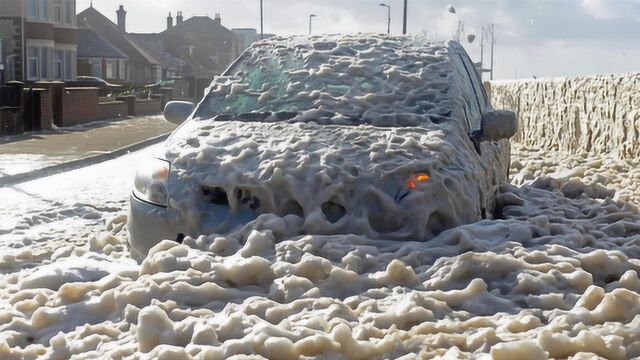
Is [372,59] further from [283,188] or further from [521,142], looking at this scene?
[521,142]

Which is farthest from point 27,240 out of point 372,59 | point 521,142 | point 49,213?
point 521,142

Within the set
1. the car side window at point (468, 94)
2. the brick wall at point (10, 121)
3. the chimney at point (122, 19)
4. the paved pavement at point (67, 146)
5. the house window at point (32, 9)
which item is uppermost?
the chimney at point (122, 19)

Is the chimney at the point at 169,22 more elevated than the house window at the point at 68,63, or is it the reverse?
the chimney at the point at 169,22

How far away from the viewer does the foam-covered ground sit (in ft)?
12.0

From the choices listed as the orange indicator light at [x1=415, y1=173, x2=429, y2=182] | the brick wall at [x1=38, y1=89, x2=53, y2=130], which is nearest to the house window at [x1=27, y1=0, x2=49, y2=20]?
the brick wall at [x1=38, y1=89, x2=53, y2=130]

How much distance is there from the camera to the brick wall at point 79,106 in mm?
29562

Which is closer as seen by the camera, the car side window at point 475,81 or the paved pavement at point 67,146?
the car side window at point 475,81

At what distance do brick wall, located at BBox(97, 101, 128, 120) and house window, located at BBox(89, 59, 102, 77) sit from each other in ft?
107

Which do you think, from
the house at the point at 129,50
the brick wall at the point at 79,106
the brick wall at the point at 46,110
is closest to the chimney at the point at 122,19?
the house at the point at 129,50

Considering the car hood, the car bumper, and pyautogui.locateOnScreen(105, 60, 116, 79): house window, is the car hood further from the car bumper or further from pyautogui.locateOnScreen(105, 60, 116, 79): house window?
pyautogui.locateOnScreen(105, 60, 116, 79): house window

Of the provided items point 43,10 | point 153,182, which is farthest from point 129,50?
point 153,182

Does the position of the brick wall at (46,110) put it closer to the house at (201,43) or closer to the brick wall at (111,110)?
the brick wall at (111,110)

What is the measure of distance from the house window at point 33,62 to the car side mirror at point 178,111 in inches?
1494

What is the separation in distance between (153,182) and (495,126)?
7.09ft
